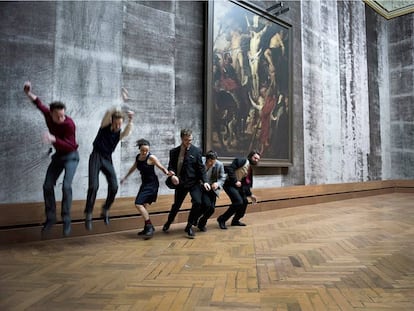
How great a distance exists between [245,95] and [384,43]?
9.36m

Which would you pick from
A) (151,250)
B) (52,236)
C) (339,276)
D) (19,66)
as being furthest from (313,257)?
(19,66)

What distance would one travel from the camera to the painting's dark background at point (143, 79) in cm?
454

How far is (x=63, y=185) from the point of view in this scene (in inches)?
147

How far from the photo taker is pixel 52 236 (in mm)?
Result: 4586

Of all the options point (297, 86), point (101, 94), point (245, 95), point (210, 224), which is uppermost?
point (297, 86)

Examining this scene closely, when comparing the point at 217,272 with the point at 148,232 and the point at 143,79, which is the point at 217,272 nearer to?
the point at 148,232

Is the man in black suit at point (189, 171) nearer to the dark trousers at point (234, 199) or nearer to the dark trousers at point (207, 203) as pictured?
the dark trousers at point (207, 203)

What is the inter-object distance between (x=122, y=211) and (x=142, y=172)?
1026 millimetres

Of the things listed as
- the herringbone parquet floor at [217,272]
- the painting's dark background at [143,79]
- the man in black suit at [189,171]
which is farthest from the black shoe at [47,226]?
the man in black suit at [189,171]

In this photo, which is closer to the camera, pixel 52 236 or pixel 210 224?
pixel 52 236

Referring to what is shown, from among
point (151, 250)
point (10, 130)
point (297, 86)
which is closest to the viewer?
point (151, 250)

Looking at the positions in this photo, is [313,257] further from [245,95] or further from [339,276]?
[245,95]

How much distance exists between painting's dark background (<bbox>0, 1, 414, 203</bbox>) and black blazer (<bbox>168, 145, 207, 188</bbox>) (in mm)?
1100

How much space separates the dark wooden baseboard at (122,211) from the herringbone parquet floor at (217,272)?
0.80 feet
